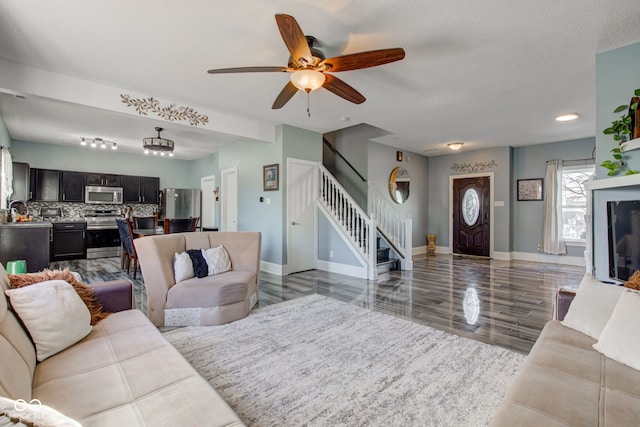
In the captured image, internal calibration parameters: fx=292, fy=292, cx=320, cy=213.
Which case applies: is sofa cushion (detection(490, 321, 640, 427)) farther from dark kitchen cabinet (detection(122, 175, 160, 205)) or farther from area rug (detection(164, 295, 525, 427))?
dark kitchen cabinet (detection(122, 175, 160, 205))

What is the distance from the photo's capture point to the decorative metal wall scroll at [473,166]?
7.00 meters

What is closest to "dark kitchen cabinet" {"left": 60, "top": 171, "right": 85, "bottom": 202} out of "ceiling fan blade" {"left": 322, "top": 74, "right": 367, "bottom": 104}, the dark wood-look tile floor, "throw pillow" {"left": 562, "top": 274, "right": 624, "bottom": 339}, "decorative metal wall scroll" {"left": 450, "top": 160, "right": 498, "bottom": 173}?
the dark wood-look tile floor

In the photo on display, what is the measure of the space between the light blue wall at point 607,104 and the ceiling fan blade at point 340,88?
2250 millimetres

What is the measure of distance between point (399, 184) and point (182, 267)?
5.47 metres

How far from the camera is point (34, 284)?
1.69 meters

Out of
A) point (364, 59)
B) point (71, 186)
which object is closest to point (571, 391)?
point (364, 59)

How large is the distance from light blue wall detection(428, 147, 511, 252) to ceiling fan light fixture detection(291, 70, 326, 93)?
19.5 ft

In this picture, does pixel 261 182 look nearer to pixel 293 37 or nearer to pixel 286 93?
pixel 286 93

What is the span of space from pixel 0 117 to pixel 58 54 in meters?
3.19

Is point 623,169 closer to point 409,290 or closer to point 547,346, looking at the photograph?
point 547,346

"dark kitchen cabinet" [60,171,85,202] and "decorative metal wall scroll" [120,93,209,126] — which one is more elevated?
"decorative metal wall scroll" [120,93,209,126]

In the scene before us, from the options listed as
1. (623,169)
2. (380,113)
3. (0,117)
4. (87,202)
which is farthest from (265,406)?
(87,202)

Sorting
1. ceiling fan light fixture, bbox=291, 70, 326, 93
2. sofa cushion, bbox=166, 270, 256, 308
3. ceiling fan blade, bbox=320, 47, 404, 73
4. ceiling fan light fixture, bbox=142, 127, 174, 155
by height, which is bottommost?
sofa cushion, bbox=166, 270, 256, 308

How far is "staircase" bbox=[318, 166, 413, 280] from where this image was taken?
4.92 metres
